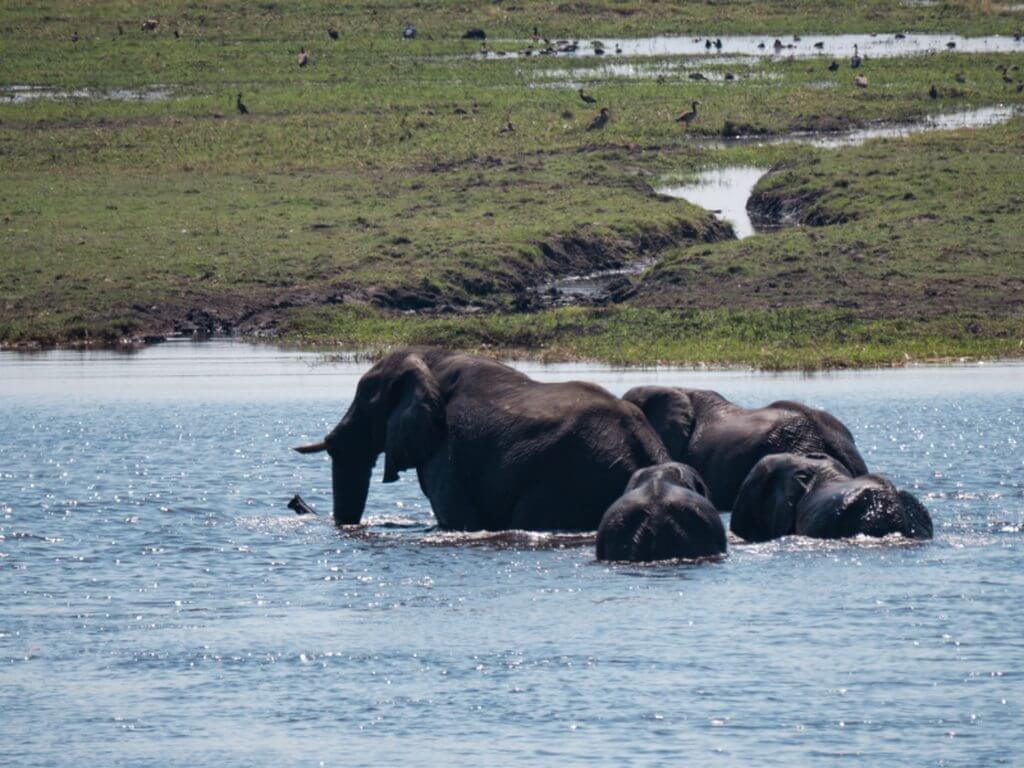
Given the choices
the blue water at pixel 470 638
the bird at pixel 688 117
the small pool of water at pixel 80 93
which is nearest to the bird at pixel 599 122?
the bird at pixel 688 117

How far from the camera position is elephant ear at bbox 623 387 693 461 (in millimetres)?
18781

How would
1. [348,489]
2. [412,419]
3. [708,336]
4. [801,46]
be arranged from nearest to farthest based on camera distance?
[412,419] → [348,489] → [708,336] → [801,46]

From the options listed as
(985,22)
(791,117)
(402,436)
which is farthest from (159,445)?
(985,22)

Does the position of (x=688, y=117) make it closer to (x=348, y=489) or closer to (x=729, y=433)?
(x=729, y=433)

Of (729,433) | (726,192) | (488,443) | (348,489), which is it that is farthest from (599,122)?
(488,443)

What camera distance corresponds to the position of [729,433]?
60.5ft

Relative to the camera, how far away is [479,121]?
52.8 metres

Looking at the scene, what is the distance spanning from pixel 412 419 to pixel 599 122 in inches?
1375

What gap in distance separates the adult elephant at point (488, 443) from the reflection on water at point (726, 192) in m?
23.6

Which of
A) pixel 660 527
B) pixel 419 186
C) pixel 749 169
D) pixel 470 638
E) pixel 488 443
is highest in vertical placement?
pixel 749 169

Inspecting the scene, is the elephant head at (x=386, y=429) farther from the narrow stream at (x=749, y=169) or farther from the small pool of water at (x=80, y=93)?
the small pool of water at (x=80, y=93)

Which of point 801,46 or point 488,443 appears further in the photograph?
point 801,46

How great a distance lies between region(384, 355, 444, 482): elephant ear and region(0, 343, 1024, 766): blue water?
0.72m

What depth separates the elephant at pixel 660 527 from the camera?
49.8ft
